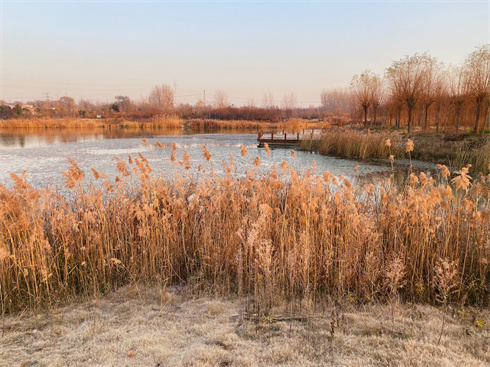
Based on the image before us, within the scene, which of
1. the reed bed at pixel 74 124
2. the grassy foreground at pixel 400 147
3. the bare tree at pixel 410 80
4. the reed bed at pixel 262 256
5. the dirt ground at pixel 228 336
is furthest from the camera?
the reed bed at pixel 74 124

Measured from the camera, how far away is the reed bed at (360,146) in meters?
15.8

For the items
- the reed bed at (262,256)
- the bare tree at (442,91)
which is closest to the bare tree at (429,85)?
the bare tree at (442,91)

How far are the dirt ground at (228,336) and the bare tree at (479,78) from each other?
733 inches

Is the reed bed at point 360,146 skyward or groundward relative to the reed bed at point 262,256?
skyward

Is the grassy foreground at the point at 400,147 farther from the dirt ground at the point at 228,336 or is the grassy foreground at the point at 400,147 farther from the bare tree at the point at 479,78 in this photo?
the dirt ground at the point at 228,336

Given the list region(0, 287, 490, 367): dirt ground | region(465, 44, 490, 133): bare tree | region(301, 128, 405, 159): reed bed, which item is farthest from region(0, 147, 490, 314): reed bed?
region(465, 44, 490, 133): bare tree

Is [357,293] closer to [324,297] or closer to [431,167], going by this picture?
[324,297]

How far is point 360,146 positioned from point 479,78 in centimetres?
780

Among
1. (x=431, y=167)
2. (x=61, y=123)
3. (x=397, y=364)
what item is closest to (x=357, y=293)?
(x=397, y=364)

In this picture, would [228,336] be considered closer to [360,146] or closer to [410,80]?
[360,146]

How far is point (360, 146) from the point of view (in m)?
16.1

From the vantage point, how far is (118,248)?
3826 millimetres

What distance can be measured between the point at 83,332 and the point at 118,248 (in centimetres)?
130

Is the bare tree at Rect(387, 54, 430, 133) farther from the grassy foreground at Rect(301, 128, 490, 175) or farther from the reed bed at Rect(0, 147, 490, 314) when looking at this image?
the reed bed at Rect(0, 147, 490, 314)
